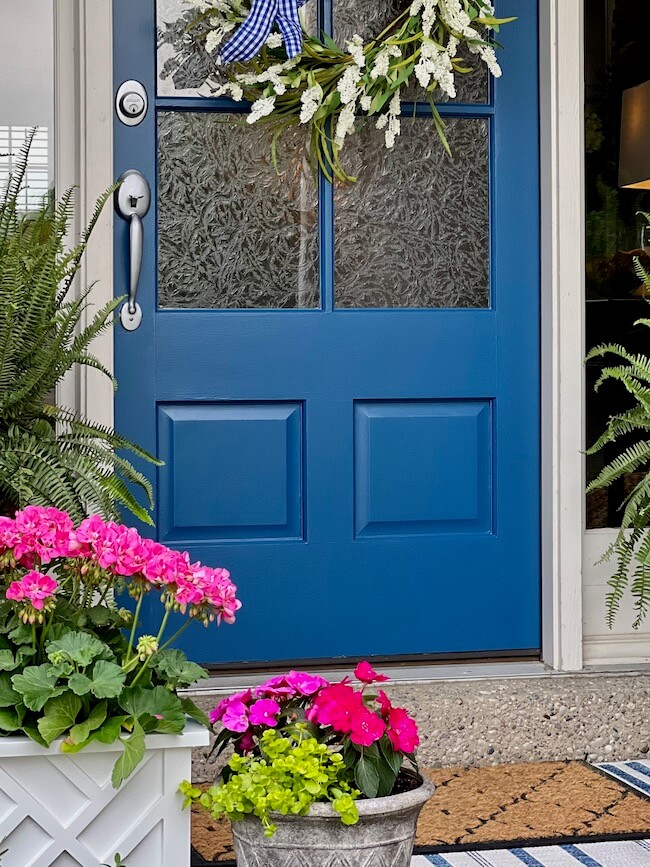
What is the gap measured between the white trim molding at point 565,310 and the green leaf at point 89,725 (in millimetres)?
1212

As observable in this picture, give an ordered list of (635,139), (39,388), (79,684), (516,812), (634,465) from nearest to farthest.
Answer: (79,684) < (39,388) < (516,812) < (634,465) < (635,139)

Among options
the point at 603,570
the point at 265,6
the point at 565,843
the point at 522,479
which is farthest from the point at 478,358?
the point at 565,843

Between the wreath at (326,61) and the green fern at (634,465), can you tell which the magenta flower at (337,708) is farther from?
the wreath at (326,61)

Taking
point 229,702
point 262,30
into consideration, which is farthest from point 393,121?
point 229,702

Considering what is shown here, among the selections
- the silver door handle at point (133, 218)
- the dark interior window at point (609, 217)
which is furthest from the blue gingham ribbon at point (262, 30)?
the dark interior window at point (609, 217)

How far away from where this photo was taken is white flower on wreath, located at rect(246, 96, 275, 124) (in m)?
2.29

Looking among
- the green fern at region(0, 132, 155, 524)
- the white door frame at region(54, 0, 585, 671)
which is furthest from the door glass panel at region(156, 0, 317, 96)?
the white door frame at region(54, 0, 585, 671)

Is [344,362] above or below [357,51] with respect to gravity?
below

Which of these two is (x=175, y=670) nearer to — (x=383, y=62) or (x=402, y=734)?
(x=402, y=734)

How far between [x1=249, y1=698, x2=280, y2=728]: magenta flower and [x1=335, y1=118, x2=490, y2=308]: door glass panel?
1047 mm

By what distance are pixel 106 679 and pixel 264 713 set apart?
0.84 ft

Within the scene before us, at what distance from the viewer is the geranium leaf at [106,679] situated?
1536 mm

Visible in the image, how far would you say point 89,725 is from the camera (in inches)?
61.5

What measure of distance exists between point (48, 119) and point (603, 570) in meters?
1.59
